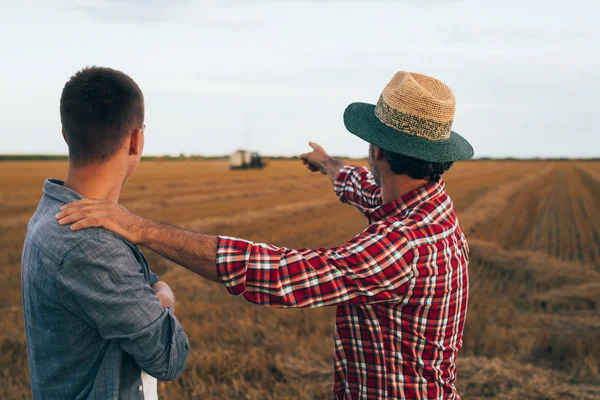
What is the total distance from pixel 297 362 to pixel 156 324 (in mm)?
3793

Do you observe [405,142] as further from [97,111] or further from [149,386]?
[149,386]

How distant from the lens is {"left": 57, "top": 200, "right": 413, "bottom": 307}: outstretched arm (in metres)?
1.72

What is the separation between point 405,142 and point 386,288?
57 cm

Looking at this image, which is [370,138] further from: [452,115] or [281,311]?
[281,311]

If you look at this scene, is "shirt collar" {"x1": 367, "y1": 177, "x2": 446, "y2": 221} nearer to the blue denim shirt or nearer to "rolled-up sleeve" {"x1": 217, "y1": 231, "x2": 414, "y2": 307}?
"rolled-up sleeve" {"x1": 217, "y1": 231, "x2": 414, "y2": 307}

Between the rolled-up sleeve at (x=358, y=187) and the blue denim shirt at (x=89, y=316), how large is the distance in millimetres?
1460

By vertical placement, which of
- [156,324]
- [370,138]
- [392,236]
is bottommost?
[156,324]

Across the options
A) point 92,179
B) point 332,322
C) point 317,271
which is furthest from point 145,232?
point 332,322

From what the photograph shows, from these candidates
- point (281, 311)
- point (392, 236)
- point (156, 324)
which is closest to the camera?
point (156, 324)

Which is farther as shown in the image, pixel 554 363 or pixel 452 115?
pixel 554 363

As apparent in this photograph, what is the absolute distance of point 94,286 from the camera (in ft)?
5.29

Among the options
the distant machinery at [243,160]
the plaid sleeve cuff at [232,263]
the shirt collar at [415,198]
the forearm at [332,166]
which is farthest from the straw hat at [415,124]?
the distant machinery at [243,160]

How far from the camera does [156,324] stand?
5.54 ft

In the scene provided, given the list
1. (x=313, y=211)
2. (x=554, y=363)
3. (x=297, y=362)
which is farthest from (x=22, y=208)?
(x=554, y=363)
